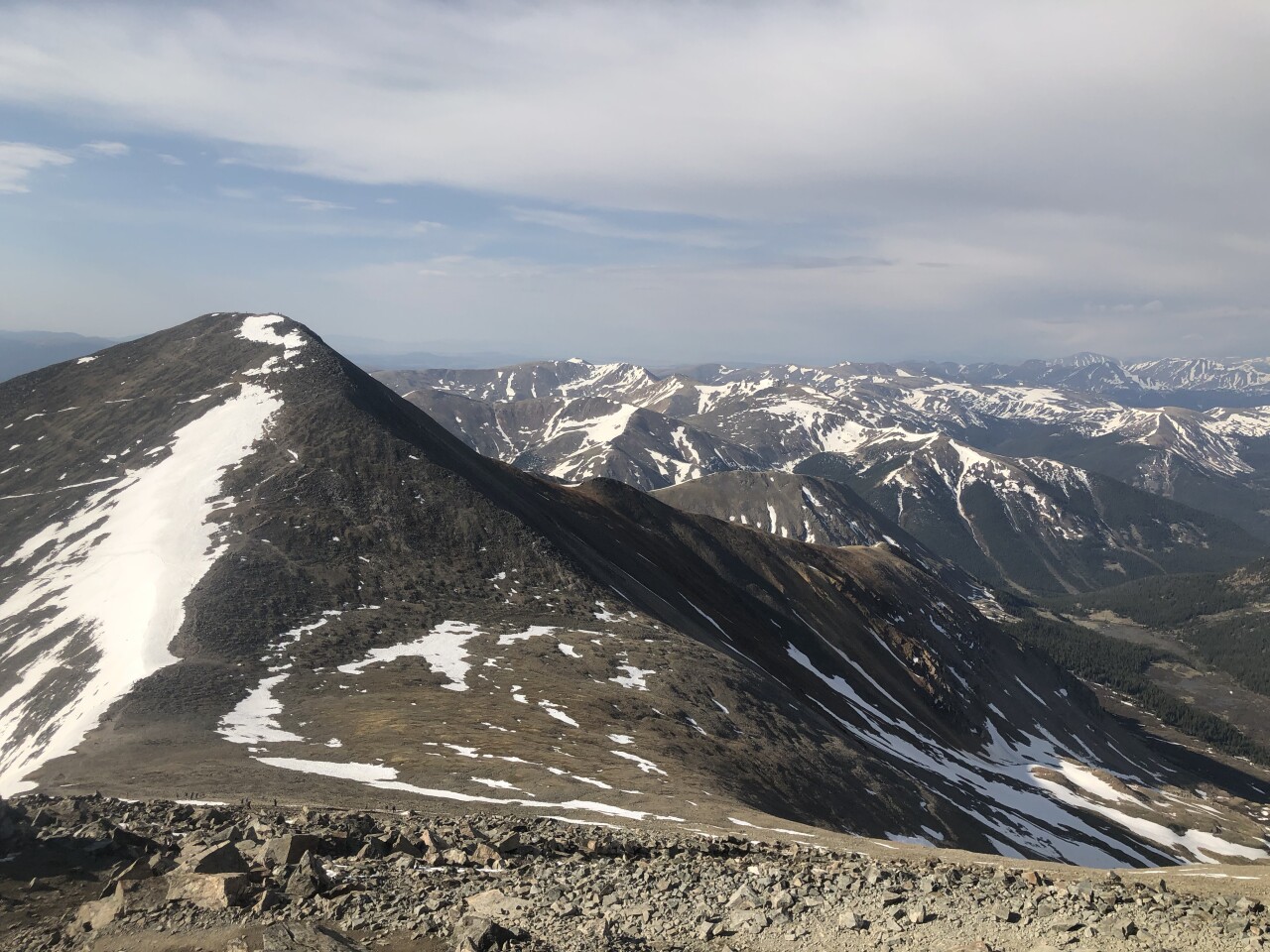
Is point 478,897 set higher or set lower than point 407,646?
higher

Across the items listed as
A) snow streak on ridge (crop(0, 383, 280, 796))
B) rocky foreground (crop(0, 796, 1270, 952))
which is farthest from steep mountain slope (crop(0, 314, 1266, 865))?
rocky foreground (crop(0, 796, 1270, 952))

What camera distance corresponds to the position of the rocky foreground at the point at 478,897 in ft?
53.0

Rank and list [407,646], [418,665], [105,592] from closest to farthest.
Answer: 1. [418,665]
2. [407,646]
3. [105,592]

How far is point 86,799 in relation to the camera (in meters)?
26.9

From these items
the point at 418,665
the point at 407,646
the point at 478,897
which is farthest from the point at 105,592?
the point at 478,897

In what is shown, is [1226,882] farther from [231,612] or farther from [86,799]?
[231,612]

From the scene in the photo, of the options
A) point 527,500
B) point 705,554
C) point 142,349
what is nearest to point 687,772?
point 527,500

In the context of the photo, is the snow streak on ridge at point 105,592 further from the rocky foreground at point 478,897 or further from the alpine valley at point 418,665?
the rocky foreground at point 478,897

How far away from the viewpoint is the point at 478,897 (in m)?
18.8

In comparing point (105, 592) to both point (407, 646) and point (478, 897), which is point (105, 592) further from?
point (478, 897)

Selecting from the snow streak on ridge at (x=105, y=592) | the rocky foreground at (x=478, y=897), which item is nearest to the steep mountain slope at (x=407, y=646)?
the snow streak on ridge at (x=105, y=592)

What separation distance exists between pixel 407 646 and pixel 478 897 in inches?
2157

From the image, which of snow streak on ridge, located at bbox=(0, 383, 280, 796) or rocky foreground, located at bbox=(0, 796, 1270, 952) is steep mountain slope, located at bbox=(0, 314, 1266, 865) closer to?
snow streak on ridge, located at bbox=(0, 383, 280, 796)

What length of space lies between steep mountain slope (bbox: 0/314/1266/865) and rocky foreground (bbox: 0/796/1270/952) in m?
13.6
